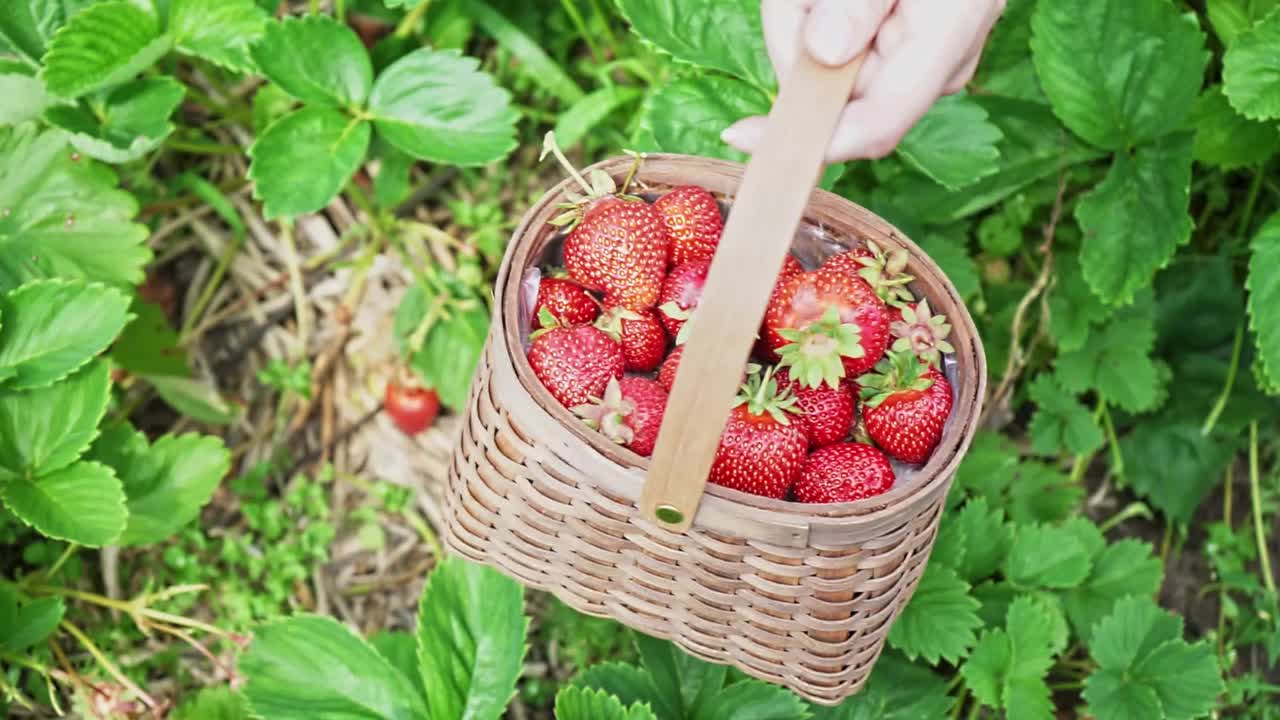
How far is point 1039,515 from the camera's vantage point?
1852mm

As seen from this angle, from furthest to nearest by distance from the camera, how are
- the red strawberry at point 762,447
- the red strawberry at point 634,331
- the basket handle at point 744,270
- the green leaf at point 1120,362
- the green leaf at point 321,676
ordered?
1. the green leaf at point 1120,362
2. the green leaf at point 321,676
3. the red strawberry at point 634,331
4. the red strawberry at point 762,447
5. the basket handle at point 744,270

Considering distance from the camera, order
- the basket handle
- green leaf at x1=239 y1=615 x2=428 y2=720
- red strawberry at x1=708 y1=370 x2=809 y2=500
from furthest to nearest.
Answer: green leaf at x1=239 y1=615 x2=428 y2=720
red strawberry at x1=708 y1=370 x2=809 y2=500
the basket handle

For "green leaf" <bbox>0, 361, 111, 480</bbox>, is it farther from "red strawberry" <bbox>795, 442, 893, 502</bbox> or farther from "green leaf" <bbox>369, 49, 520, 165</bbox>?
"red strawberry" <bbox>795, 442, 893, 502</bbox>

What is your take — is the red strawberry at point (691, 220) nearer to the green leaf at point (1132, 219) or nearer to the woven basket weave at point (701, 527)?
the woven basket weave at point (701, 527)

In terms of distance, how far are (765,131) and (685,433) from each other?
0.27 meters

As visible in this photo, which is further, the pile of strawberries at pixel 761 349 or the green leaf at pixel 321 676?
the green leaf at pixel 321 676

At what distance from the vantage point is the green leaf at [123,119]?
1600 millimetres

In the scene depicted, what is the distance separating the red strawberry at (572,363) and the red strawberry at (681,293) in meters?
0.10

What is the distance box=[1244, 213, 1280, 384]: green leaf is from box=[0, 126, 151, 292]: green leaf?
1559 millimetres

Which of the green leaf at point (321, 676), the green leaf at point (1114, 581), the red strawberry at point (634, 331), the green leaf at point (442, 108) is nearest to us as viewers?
the red strawberry at point (634, 331)

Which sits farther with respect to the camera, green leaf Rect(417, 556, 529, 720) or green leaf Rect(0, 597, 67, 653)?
green leaf Rect(0, 597, 67, 653)

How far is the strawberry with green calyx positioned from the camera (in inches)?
49.5

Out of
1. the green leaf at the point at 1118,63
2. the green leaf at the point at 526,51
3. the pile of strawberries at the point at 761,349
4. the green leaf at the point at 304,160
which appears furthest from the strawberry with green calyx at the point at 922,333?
the green leaf at the point at 526,51

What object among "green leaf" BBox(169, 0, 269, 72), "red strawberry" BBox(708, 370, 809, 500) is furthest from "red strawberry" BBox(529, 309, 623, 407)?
"green leaf" BBox(169, 0, 269, 72)
